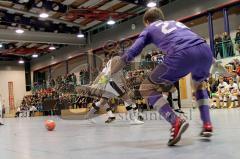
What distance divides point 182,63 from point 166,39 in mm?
289

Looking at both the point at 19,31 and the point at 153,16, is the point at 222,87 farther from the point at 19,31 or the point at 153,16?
the point at 19,31

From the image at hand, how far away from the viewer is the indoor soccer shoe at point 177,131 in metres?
3.13

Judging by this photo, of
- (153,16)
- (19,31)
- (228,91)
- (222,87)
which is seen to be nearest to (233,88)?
(228,91)

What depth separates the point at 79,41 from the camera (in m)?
24.4

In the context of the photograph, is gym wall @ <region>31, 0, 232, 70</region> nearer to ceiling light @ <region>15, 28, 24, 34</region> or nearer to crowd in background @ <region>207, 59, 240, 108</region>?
crowd in background @ <region>207, 59, 240, 108</region>

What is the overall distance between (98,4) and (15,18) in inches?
186

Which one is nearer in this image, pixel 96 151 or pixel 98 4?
pixel 96 151

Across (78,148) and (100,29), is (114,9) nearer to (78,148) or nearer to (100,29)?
(100,29)

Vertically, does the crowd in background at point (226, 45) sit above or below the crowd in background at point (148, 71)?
above

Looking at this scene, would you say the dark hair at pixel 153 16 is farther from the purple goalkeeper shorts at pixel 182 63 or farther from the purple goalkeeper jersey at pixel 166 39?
the purple goalkeeper shorts at pixel 182 63

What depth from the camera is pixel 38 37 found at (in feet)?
72.2

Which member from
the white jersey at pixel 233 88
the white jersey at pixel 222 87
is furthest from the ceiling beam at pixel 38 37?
the white jersey at pixel 233 88

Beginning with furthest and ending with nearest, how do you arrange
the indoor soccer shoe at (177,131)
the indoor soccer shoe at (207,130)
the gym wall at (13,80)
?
the gym wall at (13,80), the indoor soccer shoe at (207,130), the indoor soccer shoe at (177,131)

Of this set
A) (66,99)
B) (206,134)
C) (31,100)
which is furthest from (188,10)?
(206,134)
